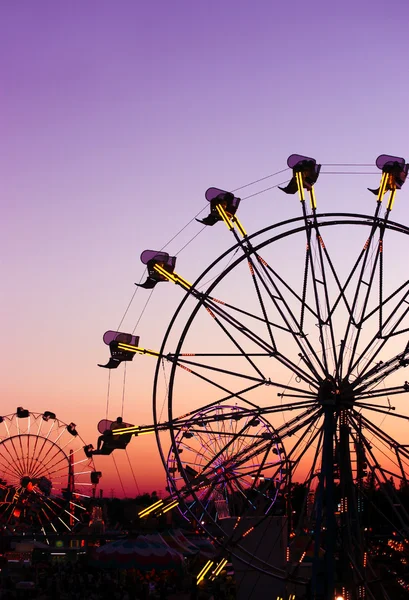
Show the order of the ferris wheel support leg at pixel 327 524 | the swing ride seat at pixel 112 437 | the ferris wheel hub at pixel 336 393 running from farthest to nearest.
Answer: the swing ride seat at pixel 112 437 < the ferris wheel hub at pixel 336 393 < the ferris wheel support leg at pixel 327 524

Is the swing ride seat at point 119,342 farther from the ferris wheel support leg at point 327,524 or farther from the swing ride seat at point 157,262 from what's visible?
the ferris wheel support leg at point 327,524

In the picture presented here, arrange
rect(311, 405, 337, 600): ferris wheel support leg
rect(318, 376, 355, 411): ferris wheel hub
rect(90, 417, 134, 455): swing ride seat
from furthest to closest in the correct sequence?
1. rect(90, 417, 134, 455): swing ride seat
2. rect(318, 376, 355, 411): ferris wheel hub
3. rect(311, 405, 337, 600): ferris wheel support leg

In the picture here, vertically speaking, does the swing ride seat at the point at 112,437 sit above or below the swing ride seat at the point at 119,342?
below

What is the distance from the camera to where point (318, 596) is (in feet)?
53.3

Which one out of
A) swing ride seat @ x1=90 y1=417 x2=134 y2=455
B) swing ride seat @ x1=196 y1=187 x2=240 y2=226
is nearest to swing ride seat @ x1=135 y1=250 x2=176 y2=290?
swing ride seat @ x1=196 y1=187 x2=240 y2=226

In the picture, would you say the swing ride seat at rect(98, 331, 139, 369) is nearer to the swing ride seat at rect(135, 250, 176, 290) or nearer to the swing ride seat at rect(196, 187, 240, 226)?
the swing ride seat at rect(135, 250, 176, 290)

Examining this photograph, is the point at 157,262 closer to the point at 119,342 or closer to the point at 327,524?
the point at 119,342

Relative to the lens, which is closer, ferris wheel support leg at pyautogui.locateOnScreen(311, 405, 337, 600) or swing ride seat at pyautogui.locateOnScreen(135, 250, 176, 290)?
ferris wheel support leg at pyautogui.locateOnScreen(311, 405, 337, 600)

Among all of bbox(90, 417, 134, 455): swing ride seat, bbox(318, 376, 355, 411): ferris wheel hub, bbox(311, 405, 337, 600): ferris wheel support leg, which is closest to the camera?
bbox(311, 405, 337, 600): ferris wheel support leg

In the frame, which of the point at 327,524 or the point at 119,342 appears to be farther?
the point at 119,342

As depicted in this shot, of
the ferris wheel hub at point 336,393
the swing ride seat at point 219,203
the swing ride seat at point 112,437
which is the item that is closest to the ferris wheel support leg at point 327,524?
the ferris wheel hub at point 336,393

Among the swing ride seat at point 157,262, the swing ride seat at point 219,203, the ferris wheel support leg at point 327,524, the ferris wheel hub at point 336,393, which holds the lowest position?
the ferris wheel support leg at point 327,524

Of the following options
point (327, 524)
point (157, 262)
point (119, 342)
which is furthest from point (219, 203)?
point (327, 524)

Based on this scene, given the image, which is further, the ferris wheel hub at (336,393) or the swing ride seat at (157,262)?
the swing ride seat at (157,262)
